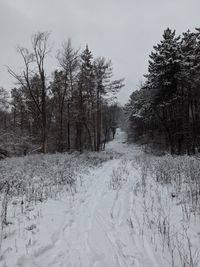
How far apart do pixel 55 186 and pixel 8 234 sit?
14.6 ft

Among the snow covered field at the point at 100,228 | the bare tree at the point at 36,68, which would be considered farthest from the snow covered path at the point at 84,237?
the bare tree at the point at 36,68

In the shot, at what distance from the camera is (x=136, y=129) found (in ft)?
182

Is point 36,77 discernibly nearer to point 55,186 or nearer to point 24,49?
point 24,49

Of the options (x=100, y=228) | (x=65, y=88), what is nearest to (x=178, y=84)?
(x=65, y=88)

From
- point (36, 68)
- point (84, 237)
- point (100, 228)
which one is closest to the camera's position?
point (84, 237)

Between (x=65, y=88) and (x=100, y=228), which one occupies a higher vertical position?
(x=65, y=88)

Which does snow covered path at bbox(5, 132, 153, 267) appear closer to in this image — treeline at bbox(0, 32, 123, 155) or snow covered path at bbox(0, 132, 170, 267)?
snow covered path at bbox(0, 132, 170, 267)

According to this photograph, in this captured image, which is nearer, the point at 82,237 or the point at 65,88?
the point at 82,237

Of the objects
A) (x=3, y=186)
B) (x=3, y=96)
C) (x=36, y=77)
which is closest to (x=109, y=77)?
(x=36, y=77)

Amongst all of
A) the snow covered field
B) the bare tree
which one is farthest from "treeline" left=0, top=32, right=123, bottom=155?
the snow covered field

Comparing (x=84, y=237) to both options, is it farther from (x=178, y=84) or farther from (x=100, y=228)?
(x=178, y=84)

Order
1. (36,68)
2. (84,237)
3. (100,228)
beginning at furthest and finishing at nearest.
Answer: (36,68)
(100,228)
(84,237)

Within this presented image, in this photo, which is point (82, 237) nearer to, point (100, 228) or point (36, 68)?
point (100, 228)

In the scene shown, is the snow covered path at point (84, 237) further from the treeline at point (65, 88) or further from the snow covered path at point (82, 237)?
the treeline at point (65, 88)
